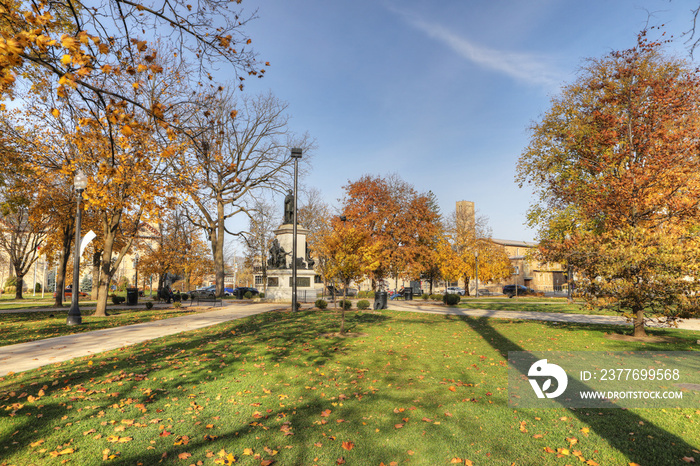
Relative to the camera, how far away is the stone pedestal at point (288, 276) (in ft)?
82.0

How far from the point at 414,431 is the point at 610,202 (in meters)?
11.4

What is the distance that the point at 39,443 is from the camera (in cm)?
387

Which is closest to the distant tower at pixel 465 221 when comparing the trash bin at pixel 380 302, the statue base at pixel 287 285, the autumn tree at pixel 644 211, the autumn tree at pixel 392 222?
the autumn tree at pixel 392 222

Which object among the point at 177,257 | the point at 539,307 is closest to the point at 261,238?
the point at 177,257

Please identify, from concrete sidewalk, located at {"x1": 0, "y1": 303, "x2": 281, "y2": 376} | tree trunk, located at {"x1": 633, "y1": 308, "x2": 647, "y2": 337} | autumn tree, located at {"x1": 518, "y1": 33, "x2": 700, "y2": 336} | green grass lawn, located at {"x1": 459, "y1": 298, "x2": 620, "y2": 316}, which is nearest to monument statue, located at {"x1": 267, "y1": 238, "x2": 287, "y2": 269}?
concrete sidewalk, located at {"x1": 0, "y1": 303, "x2": 281, "y2": 376}

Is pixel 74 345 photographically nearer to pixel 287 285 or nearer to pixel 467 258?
pixel 287 285

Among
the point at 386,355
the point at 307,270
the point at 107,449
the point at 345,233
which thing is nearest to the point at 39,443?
the point at 107,449

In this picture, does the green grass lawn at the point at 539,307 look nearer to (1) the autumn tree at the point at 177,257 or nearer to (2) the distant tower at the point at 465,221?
(2) the distant tower at the point at 465,221

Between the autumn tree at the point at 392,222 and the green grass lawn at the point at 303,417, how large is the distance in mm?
27668

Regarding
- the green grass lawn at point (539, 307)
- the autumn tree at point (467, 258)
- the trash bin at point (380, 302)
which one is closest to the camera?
the trash bin at point (380, 302)

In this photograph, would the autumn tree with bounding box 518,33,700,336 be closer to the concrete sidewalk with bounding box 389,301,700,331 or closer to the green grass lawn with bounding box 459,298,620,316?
the concrete sidewalk with bounding box 389,301,700,331

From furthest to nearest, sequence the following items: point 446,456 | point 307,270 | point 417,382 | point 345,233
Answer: point 307,270
point 345,233
point 417,382
point 446,456

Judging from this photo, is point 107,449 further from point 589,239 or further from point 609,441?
point 589,239

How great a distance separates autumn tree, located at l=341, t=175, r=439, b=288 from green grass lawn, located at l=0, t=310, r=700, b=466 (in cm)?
2767
